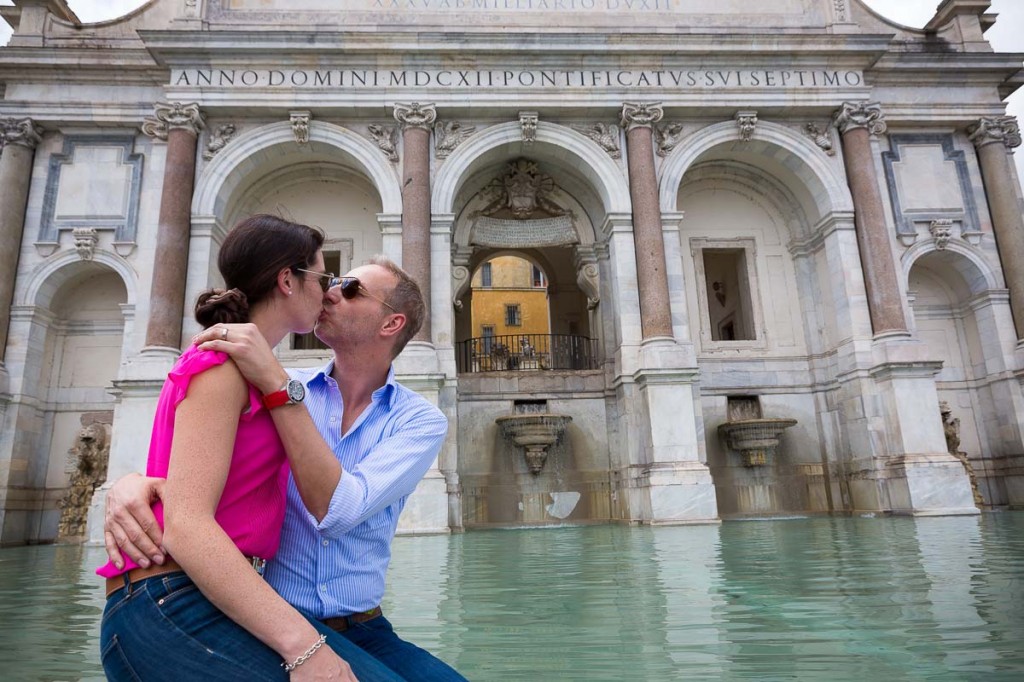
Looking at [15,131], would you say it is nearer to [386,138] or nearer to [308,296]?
[386,138]

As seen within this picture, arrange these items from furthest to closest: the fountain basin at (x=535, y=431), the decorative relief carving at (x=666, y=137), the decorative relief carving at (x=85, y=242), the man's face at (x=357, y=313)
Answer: the decorative relief carving at (x=666, y=137) → the decorative relief carving at (x=85, y=242) → the fountain basin at (x=535, y=431) → the man's face at (x=357, y=313)

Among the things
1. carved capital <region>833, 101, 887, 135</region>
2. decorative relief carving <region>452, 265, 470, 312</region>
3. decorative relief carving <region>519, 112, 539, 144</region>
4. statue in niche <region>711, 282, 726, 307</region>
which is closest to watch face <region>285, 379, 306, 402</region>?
decorative relief carving <region>519, 112, 539, 144</region>

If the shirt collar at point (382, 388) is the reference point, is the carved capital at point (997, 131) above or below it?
above

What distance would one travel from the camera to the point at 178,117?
14289 millimetres

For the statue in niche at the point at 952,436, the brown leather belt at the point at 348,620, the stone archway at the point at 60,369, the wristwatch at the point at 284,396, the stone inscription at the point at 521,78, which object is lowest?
the brown leather belt at the point at 348,620

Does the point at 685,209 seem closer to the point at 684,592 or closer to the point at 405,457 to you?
the point at 684,592

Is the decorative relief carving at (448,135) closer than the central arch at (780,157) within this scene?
Yes

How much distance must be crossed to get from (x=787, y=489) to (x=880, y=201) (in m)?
6.63

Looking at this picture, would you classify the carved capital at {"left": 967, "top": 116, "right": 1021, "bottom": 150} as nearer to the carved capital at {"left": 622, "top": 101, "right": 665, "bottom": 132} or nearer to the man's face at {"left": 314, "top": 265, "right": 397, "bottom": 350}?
the carved capital at {"left": 622, "top": 101, "right": 665, "bottom": 132}

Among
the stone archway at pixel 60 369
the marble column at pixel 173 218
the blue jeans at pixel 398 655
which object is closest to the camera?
the blue jeans at pixel 398 655

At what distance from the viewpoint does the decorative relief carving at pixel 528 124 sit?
49.0ft

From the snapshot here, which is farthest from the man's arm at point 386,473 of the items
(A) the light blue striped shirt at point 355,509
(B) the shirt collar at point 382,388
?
(B) the shirt collar at point 382,388

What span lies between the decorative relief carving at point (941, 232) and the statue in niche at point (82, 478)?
733 inches

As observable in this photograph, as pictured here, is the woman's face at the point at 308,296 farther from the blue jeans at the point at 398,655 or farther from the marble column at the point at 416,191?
the marble column at the point at 416,191
